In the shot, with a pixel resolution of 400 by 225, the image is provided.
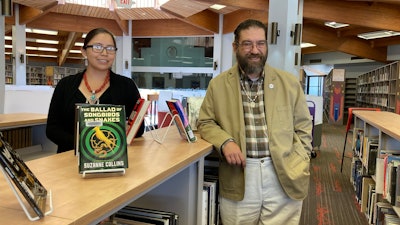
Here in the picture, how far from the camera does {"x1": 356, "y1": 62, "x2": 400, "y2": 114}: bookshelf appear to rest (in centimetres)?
1048

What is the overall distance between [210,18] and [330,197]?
836 centimetres

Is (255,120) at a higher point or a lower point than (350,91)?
lower

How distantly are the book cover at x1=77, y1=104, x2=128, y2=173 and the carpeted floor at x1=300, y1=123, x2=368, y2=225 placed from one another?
2.87 m

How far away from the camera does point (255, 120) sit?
194 cm

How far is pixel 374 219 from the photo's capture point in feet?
10.7

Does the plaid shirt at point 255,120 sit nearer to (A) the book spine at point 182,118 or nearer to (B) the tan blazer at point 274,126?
(B) the tan blazer at point 274,126

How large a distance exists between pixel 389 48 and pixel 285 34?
11.4 metres

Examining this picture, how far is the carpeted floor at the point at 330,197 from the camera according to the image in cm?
382

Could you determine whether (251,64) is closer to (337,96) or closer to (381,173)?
(381,173)

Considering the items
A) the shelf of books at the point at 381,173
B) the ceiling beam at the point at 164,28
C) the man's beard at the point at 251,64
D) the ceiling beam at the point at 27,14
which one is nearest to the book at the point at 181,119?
the man's beard at the point at 251,64

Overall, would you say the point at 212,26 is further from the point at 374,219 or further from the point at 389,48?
the point at 374,219

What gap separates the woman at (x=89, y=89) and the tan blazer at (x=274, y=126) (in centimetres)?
53

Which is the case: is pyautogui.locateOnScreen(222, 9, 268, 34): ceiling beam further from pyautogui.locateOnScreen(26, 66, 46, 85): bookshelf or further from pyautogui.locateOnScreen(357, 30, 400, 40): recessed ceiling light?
pyautogui.locateOnScreen(26, 66, 46, 85): bookshelf

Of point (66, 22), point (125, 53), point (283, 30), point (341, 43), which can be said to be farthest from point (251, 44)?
point (341, 43)
